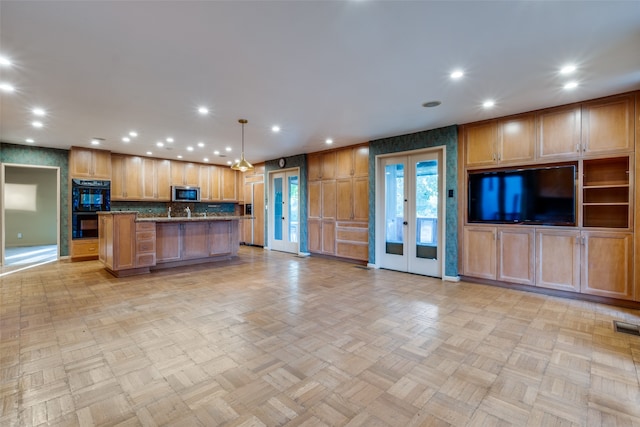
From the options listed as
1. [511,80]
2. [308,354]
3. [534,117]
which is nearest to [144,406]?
[308,354]

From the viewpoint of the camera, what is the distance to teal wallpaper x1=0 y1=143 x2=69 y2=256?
6305 millimetres

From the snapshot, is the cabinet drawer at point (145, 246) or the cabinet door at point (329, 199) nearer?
the cabinet drawer at point (145, 246)

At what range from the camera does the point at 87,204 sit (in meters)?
6.64

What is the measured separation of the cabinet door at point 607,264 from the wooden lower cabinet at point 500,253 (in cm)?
58

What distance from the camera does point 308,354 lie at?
93.2 inches

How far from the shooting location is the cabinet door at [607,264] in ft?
11.5

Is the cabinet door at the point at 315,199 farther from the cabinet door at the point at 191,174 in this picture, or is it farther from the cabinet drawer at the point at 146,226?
the cabinet door at the point at 191,174

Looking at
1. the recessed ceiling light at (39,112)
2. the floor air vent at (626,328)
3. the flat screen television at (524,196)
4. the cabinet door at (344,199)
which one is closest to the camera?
the floor air vent at (626,328)

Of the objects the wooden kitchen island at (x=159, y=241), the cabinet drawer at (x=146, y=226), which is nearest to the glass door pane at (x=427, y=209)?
the wooden kitchen island at (x=159, y=241)

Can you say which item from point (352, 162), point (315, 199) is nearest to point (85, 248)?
point (315, 199)

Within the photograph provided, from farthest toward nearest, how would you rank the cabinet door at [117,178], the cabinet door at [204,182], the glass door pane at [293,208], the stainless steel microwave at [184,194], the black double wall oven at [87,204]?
the cabinet door at [204,182]
the stainless steel microwave at [184,194]
the glass door pane at [293,208]
the cabinet door at [117,178]
the black double wall oven at [87,204]

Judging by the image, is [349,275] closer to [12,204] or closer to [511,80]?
[511,80]

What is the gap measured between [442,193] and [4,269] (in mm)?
8304

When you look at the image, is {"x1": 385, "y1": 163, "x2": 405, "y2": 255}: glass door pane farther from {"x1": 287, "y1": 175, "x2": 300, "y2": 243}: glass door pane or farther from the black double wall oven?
the black double wall oven
